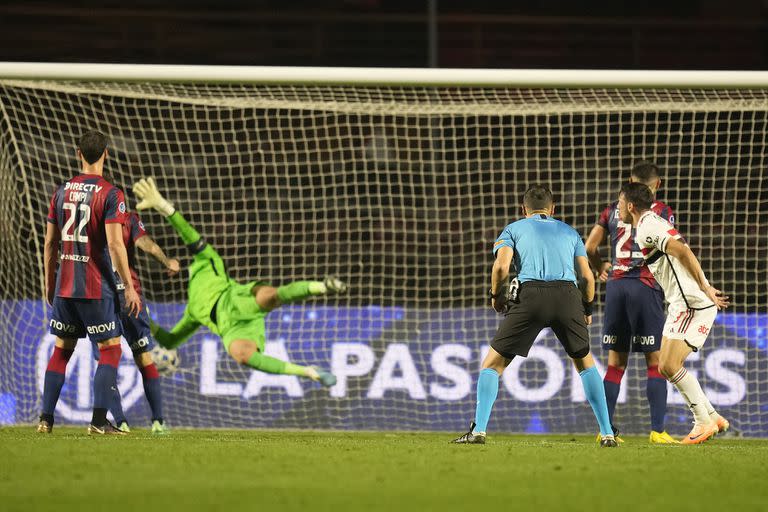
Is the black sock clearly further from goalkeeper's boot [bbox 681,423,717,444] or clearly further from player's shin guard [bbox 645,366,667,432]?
goalkeeper's boot [bbox 681,423,717,444]

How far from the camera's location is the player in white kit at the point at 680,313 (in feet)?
22.3

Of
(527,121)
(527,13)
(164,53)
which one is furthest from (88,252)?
(527,13)

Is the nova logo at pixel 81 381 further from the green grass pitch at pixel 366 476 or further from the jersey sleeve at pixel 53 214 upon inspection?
the green grass pitch at pixel 366 476

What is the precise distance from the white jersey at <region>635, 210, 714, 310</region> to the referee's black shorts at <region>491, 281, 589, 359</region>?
2.48ft

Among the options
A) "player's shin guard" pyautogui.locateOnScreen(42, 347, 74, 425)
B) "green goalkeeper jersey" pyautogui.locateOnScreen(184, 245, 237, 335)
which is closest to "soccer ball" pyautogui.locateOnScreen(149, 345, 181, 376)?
"green goalkeeper jersey" pyautogui.locateOnScreen(184, 245, 237, 335)

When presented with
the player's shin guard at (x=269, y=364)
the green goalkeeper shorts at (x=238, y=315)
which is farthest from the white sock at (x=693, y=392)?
the green goalkeeper shorts at (x=238, y=315)

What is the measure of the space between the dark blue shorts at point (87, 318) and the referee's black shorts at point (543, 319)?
2.44 meters

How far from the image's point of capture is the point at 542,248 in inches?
250

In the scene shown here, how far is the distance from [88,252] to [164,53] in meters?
8.18

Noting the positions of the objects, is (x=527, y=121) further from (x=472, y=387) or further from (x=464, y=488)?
(x=464, y=488)

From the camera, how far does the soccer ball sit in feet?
28.6

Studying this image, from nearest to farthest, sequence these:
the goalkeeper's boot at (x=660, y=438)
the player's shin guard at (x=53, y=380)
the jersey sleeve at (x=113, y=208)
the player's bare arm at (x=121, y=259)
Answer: the player's bare arm at (x=121, y=259), the jersey sleeve at (x=113, y=208), the player's shin guard at (x=53, y=380), the goalkeeper's boot at (x=660, y=438)

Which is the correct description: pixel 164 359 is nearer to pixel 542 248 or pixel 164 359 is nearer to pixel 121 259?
pixel 121 259

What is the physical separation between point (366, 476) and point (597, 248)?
11.7 ft
